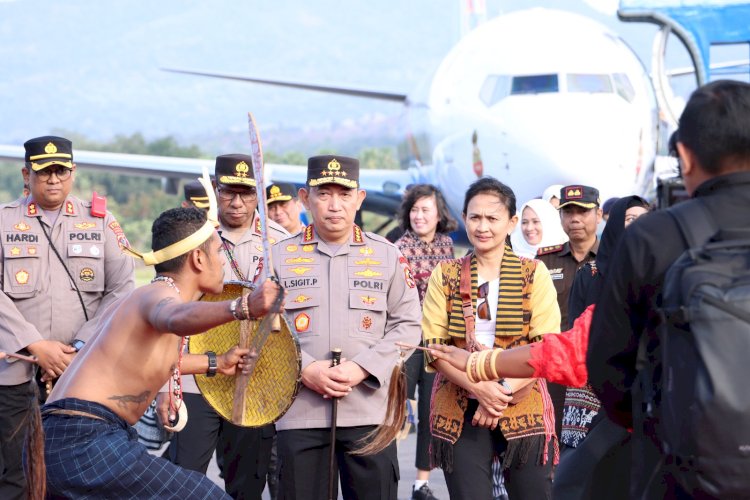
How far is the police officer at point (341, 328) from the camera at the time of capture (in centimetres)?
564

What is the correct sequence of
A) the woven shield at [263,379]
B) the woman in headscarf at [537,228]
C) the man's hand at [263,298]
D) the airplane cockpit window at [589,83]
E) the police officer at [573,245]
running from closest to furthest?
1. the man's hand at [263,298]
2. the woven shield at [263,379]
3. the police officer at [573,245]
4. the woman in headscarf at [537,228]
5. the airplane cockpit window at [589,83]

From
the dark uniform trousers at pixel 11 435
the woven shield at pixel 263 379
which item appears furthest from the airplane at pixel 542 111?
the woven shield at pixel 263 379

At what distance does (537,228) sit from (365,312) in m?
3.10

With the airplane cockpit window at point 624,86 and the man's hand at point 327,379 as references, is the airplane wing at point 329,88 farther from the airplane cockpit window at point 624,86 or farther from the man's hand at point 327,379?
the man's hand at point 327,379

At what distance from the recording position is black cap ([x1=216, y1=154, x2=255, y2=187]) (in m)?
7.08

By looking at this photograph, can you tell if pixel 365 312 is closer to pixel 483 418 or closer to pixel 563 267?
pixel 483 418

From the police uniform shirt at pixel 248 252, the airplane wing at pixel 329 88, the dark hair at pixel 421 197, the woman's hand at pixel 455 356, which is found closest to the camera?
the woman's hand at pixel 455 356

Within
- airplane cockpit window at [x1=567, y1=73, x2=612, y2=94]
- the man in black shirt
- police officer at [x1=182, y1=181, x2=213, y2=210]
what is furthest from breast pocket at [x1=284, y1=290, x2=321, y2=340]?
airplane cockpit window at [x1=567, y1=73, x2=612, y2=94]

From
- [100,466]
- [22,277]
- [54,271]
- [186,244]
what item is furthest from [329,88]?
[100,466]

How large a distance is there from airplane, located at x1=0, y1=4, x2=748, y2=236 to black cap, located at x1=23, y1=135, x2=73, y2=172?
23.1ft

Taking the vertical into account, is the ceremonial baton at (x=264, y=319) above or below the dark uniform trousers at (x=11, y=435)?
above

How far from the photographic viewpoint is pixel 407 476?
8766 mm

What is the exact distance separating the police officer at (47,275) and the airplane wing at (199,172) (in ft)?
34.9

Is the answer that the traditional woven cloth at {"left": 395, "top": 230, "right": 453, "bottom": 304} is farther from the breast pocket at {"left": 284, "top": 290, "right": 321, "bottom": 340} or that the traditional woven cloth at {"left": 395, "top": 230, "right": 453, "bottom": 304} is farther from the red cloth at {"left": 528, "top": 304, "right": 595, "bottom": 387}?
the red cloth at {"left": 528, "top": 304, "right": 595, "bottom": 387}
